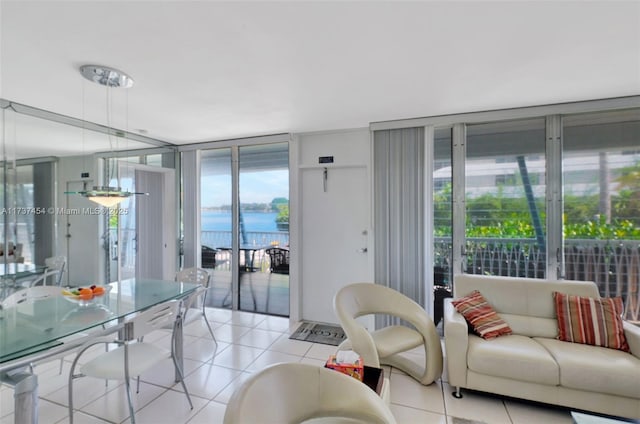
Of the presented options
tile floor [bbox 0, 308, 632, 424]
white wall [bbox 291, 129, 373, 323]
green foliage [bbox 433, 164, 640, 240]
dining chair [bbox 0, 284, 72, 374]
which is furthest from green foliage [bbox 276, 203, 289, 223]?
dining chair [bbox 0, 284, 72, 374]

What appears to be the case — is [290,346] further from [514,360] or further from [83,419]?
[514,360]

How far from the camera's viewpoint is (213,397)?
231 cm

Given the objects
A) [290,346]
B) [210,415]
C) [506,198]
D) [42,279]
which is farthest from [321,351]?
[42,279]

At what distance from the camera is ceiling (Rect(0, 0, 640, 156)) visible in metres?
1.50

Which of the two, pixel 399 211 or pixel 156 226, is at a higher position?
pixel 399 211

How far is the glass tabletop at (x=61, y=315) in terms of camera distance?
164cm

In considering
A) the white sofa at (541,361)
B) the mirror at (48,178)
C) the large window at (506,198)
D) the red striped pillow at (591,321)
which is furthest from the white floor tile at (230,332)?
the red striped pillow at (591,321)

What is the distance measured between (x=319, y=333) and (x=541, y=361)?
87.8 inches

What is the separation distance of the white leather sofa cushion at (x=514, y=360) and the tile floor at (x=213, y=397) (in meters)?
0.29

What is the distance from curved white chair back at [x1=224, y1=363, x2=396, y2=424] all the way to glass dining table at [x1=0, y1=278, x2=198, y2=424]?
4.40 feet

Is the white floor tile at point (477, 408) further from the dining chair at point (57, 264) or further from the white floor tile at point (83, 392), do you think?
the dining chair at point (57, 264)

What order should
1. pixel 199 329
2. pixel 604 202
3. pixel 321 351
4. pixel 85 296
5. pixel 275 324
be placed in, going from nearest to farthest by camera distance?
pixel 85 296 → pixel 604 202 → pixel 321 351 → pixel 199 329 → pixel 275 324

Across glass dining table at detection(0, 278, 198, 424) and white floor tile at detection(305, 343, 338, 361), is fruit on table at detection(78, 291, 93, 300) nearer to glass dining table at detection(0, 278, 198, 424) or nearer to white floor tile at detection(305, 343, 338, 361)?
glass dining table at detection(0, 278, 198, 424)

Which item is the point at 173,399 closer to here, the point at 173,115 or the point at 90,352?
the point at 90,352
